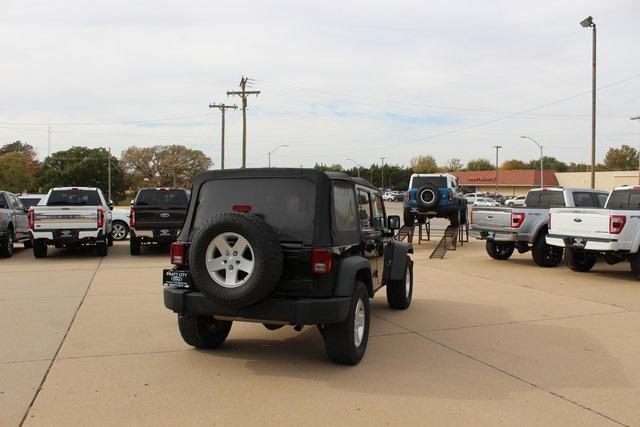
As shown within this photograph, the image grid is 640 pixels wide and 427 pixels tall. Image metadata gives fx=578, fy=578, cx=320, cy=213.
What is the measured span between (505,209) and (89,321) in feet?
33.3

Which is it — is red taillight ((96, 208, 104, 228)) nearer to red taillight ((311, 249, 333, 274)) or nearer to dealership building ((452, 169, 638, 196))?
red taillight ((311, 249, 333, 274))

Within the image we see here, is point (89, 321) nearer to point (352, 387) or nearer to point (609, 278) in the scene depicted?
point (352, 387)

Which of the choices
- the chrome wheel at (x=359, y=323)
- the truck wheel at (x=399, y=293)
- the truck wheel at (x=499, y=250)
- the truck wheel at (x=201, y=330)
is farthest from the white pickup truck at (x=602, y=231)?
the truck wheel at (x=201, y=330)

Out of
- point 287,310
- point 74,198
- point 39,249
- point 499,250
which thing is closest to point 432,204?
point 499,250

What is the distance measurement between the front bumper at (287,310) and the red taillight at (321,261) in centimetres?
26

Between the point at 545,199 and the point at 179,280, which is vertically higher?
the point at 545,199

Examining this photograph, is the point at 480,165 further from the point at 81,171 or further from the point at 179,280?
the point at 179,280

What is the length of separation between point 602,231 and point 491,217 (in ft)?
10.8

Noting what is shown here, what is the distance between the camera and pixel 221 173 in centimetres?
575

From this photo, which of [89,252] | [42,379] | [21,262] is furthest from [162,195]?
[42,379]

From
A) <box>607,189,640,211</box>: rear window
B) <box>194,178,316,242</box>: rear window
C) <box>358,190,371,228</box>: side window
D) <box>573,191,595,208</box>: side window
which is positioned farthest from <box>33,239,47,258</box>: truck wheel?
<box>607,189,640,211</box>: rear window

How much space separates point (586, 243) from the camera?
38.4 feet

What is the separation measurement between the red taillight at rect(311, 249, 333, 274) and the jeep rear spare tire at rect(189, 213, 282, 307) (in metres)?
0.31

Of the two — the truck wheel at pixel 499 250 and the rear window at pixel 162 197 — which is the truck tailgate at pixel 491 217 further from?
the rear window at pixel 162 197
